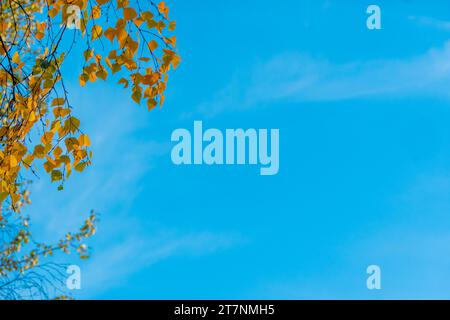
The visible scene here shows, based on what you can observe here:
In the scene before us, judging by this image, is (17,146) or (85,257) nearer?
(17,146)

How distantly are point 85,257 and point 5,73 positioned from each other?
681 centimetres

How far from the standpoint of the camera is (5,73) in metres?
4.88

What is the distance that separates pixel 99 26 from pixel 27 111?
2.63 feet
